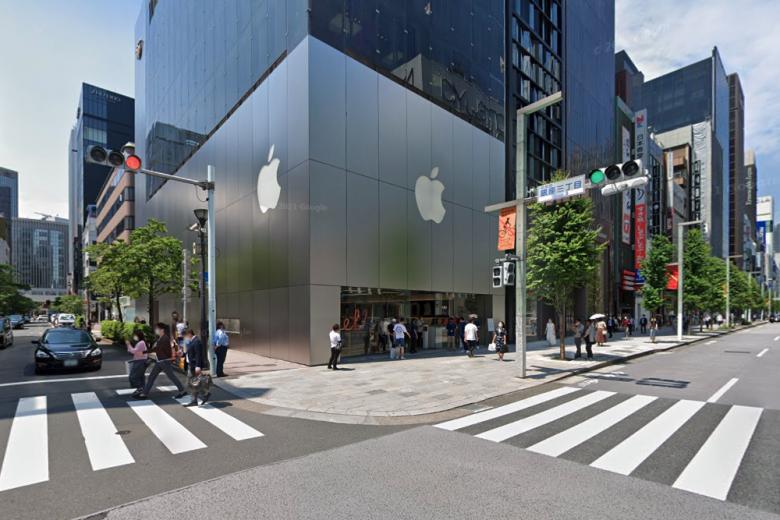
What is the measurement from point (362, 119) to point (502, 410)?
43.7 feet

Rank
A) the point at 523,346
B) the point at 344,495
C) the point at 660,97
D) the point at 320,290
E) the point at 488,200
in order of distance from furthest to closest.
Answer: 1. the point at 660,97
2. the point at 488,200
3. the point at 320,290
4. the point at 523,346
5. the point at 344,495

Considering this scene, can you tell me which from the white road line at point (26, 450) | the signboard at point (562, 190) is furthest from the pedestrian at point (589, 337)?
the white road line at point (26, 450)

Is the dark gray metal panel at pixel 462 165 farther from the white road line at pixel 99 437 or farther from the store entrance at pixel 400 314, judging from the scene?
the white road line at pixel 99 437

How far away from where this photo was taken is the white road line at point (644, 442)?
5.67m

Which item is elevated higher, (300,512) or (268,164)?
(268,164)

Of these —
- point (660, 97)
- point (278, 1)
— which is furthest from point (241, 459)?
point (660, 97)

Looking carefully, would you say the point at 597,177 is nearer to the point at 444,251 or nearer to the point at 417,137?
the point at 417,137

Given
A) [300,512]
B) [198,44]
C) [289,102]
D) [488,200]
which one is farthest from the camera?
[198,44]

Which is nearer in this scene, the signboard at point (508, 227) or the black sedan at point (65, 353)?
the signboard at point (508, 227)

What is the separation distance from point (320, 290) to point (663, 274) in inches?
1154

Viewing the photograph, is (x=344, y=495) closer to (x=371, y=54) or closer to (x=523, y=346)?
(x=523, y=346)

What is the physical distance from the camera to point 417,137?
65.9ft

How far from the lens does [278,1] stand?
18000 mm

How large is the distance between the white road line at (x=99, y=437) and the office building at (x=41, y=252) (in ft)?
599
